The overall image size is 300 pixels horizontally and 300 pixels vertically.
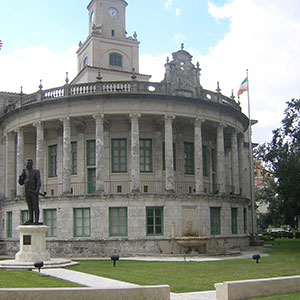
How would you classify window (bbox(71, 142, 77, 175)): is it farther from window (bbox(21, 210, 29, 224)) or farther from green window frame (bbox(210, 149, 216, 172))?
green window frame (bbox(210, 149, 216, 172))

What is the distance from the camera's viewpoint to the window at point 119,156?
120 feet

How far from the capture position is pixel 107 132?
37.1 metres

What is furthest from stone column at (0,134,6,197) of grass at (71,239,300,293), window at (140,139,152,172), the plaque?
grass at (71,239,300,293)

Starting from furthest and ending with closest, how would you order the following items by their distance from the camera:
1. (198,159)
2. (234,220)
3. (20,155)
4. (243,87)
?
1. (243,87)
2. (234,220)
3. (20,155)
4. (198,159)

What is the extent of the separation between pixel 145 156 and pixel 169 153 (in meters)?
2.61

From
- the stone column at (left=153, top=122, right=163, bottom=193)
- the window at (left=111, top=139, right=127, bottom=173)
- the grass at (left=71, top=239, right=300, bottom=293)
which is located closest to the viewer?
the grass at (left=71, top=239, right=300, bottom=293)

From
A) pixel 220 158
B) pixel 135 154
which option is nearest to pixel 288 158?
pixel 220 158

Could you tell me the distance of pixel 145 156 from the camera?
37.0 m

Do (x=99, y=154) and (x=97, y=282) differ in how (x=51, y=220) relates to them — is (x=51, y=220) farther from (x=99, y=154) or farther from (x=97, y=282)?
(x=97, y=282)

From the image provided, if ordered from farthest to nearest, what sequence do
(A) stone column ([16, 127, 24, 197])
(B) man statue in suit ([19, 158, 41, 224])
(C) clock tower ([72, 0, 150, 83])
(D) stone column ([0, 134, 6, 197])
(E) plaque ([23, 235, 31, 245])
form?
(C) clock tower ([72, 0, 150, 83]) < (D) stone column ([0, 134, 6, 197]) < (A) stone column ([16, 127, 24, 197]) < (B) man statue in suit ([19, 158, 41, 224]) < (E) plaque ([23, 235, 31, 245])

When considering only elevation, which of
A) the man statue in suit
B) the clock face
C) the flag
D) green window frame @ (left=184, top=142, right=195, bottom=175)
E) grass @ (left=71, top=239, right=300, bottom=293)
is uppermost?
the clock face

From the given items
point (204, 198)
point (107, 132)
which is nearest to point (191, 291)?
point (204, 198)

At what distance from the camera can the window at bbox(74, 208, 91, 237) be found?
33.8 m

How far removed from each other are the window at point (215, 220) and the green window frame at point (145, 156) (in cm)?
558
